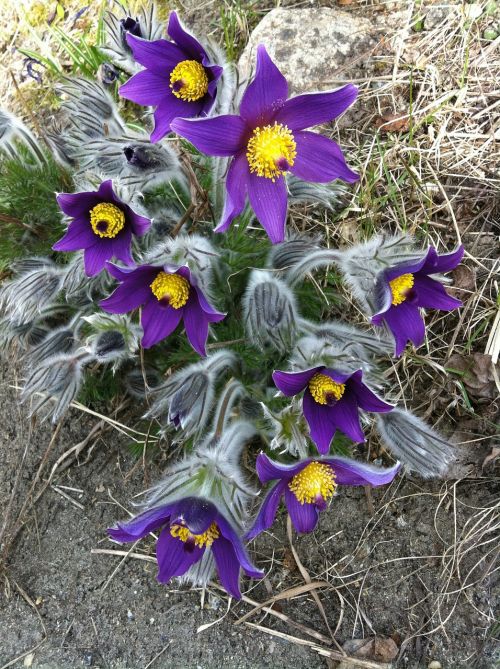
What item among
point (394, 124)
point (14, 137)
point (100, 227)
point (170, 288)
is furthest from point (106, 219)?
point (394, 124)

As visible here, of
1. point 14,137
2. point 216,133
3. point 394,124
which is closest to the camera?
point 216,133

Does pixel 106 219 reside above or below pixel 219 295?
above

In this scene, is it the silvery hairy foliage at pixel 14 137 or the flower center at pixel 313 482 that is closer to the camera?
the flower center at pixel 313 482

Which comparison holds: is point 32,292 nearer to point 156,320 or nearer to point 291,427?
point 156,320

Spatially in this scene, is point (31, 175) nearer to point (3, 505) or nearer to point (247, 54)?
point (247, 54)

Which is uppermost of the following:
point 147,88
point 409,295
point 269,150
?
point 147,88

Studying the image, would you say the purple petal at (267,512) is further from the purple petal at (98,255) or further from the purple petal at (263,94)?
the purple petal at (263,94)

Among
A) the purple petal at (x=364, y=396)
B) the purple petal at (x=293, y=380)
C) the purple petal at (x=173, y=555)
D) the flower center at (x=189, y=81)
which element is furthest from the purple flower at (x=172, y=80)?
the purple petal at (x=173, y=555)
